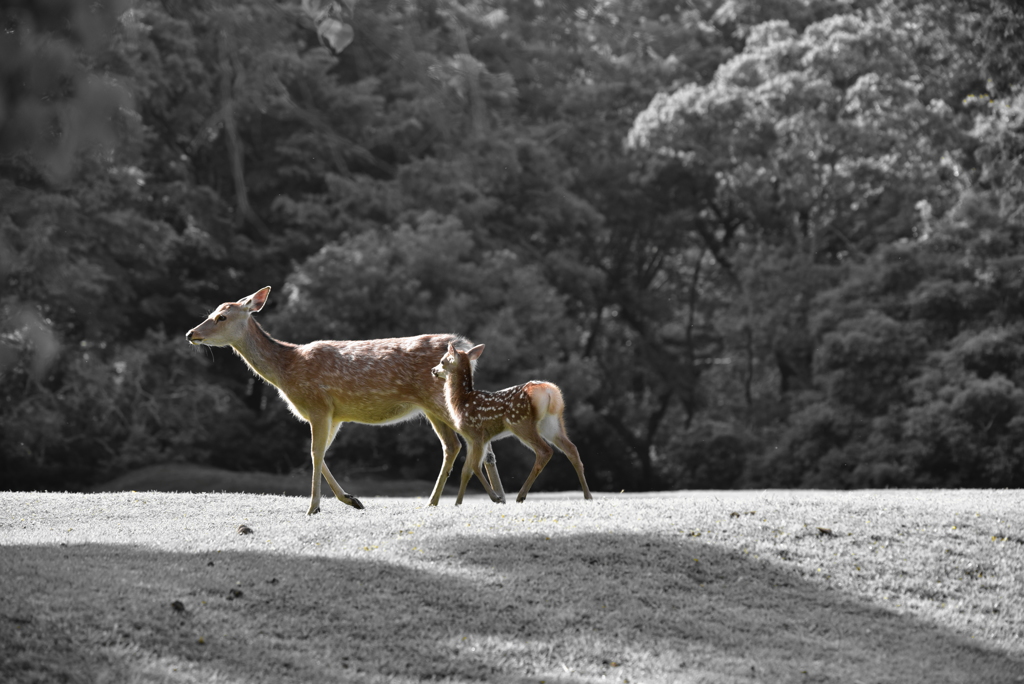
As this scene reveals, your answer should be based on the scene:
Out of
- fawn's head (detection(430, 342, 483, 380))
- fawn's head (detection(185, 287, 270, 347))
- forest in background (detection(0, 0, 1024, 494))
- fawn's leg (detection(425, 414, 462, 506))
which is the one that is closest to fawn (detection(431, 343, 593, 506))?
fawn's head (detection(430, 342, 483, 380))

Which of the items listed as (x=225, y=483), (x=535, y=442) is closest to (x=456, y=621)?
(x=535, y=442)

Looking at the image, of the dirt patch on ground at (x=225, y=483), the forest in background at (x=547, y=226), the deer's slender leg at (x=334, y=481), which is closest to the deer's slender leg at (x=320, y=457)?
the deer's slender leg at (x=334, y=481)

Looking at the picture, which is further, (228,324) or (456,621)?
(228,324)

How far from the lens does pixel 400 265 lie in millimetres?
25656

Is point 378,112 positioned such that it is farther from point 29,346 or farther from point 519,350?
point 29,346

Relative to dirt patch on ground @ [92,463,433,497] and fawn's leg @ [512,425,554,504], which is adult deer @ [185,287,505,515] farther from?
dirt patch on ground @ [92,463,433,497]

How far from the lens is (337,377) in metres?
10.3

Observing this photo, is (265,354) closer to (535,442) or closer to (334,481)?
(334,481)

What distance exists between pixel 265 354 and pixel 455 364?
5.65 ft

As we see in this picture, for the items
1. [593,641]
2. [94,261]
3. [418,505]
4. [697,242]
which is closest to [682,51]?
[697,242]

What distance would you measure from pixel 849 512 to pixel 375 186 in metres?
19.5

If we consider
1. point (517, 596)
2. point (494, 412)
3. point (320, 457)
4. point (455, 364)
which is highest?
point (455, 364)

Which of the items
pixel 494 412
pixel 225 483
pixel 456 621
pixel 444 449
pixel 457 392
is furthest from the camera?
pixel 225 483

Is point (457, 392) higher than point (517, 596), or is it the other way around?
point (457, 392)
